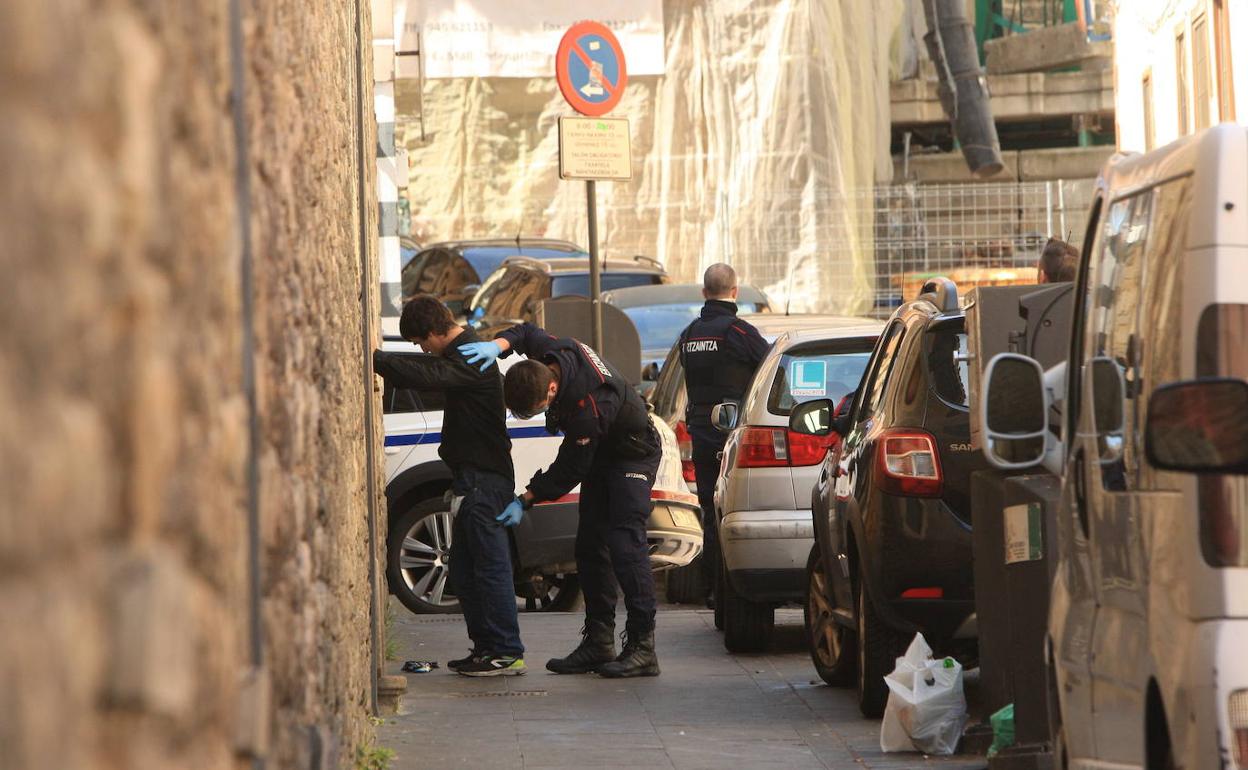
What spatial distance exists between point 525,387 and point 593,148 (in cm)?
511

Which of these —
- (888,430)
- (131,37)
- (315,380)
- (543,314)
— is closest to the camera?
(131,37)

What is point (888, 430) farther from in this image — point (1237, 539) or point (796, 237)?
point (796, 237)

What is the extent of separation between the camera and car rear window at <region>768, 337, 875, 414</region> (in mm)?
10703

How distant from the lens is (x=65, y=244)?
1814 mm

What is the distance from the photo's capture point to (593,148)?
14211 millimetres

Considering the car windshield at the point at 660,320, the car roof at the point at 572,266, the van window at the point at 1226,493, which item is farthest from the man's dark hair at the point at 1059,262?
the car roof at the point at 572,266

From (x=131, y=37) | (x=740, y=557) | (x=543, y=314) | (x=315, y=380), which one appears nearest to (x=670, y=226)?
(x=543, y=314)

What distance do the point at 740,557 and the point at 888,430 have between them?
231cm

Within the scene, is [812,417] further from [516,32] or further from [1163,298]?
[516,32]

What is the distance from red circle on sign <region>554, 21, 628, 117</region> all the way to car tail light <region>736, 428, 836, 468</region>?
4.77m

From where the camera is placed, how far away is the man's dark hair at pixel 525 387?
938 centimetres

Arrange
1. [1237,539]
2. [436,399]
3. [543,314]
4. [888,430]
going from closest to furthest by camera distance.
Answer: [1237,539] < [888,430] < [436,399] < [543,314]

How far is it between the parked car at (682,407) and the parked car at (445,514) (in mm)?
862

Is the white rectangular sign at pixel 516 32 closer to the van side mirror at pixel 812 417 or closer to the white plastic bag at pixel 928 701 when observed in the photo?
the van side mirror at pixel 812 417
